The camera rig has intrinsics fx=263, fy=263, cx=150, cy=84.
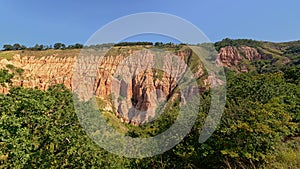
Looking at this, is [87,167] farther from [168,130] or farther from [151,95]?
[151,95]

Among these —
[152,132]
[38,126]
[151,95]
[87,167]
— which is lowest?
[151,95]

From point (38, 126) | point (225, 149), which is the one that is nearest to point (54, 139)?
point (38, 126)

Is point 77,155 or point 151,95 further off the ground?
point 77,155

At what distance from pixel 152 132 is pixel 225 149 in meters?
3.33

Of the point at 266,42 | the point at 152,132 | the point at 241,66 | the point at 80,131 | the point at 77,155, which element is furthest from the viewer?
the point at 266,42

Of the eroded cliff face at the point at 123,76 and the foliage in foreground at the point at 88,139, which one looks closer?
the foliage in foreground at the point at 88,139

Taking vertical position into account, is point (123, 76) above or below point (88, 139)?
below

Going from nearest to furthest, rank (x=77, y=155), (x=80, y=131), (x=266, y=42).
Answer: (x=77, y=155), (x=80, y=131), (x=266, y=42)

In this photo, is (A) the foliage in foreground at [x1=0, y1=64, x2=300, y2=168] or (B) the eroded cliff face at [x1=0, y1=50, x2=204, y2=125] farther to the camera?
(B) the eroded cliff face at [x1=0, y1=50, x2=204, y2=125]

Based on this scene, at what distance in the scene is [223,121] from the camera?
1089 centimetres

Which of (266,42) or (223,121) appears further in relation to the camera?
(266,42)

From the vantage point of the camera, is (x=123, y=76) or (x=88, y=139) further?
(x=123, y=76)

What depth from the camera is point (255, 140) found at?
9930 mm

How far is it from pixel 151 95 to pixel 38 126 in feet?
Answer: 280
